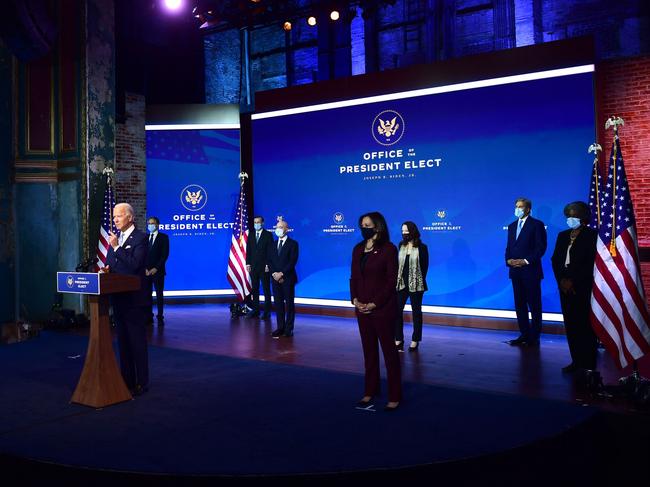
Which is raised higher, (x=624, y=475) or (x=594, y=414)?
(x=594, y=414)

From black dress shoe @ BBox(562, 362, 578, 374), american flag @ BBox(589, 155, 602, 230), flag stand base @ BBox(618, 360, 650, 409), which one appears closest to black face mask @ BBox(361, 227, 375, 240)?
flag stand base @ BBox(618, 360, 650, 409)

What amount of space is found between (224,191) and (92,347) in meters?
8.03

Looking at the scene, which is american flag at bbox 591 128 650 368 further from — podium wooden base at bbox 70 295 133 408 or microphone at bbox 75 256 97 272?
microphone at bbox 75 256 97 272

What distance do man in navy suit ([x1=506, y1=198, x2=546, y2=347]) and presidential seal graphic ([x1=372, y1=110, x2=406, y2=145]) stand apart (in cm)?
303

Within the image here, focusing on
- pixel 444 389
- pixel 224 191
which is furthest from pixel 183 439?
pixel 224 191

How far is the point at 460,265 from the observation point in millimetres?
9508

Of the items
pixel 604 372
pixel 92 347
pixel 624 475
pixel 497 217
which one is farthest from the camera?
pixel 497 217

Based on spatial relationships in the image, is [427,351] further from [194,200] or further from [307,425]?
[194,200]

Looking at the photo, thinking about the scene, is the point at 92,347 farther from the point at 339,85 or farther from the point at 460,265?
the point at 339,85

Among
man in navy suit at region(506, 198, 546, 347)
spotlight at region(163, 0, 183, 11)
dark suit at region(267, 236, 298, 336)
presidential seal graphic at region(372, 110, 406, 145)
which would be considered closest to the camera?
man in navy suit at region(506, 198, 546, 347)

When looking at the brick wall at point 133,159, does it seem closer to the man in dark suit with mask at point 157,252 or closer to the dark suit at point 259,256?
the man in dark suit with mask at point 157,252

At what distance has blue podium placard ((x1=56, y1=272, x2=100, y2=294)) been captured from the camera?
4.74m

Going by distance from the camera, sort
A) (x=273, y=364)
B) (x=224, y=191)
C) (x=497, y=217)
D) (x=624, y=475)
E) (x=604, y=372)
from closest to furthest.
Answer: (x=624, y=475), (x=604, y=372), (x=273, y=364), (x=497, y=217), (x=224, y=191)

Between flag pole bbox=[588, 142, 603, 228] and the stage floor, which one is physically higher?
flag pole bbox=[588, 142, 603, 228]
